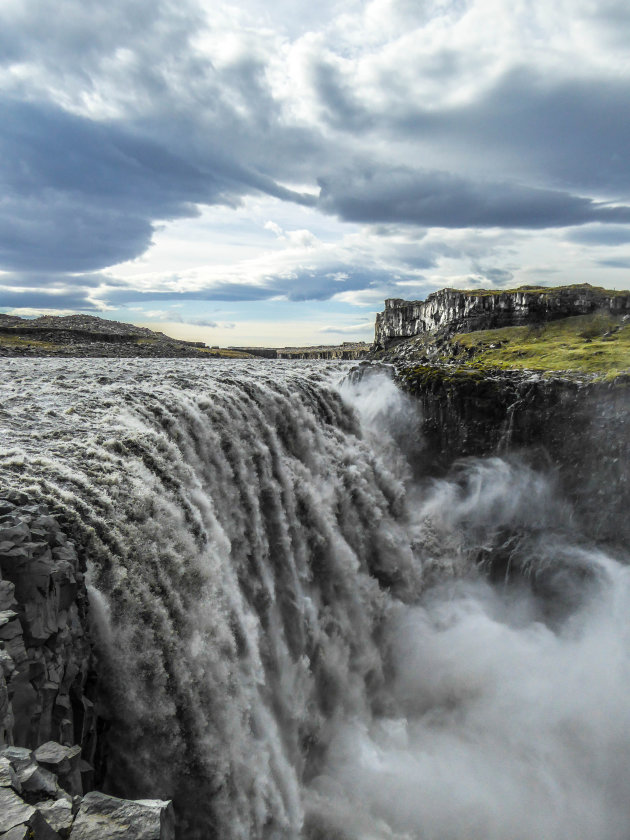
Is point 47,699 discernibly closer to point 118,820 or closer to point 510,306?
point 118,820

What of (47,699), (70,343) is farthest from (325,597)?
(70,343)

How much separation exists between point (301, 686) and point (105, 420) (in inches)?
541

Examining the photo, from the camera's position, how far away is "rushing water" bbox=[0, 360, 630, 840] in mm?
12789

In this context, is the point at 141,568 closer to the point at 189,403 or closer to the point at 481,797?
the point at 189,403

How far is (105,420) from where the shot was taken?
19.2 m

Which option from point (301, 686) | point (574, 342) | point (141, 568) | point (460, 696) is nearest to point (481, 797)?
point (460, 696)

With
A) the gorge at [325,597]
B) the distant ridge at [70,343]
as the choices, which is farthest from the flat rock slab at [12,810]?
the distant ridge at [70,343]

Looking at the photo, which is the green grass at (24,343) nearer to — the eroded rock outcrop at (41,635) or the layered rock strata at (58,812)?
the eroded rock outcrop at (41,635)

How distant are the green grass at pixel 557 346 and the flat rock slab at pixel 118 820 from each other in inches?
1547

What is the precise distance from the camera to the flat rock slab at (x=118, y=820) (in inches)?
248

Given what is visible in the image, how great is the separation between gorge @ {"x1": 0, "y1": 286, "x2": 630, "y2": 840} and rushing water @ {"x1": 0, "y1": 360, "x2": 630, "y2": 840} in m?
0.11

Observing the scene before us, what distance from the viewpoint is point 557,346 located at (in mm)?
51469

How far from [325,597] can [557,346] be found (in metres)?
41.0

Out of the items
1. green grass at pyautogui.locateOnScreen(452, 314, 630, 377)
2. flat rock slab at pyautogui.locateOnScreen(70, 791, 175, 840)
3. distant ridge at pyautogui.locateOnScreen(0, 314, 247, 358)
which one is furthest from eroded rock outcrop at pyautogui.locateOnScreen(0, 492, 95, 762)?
distant ridge at pyautogui.locateOnScreen(0, 314, 247, 358)
